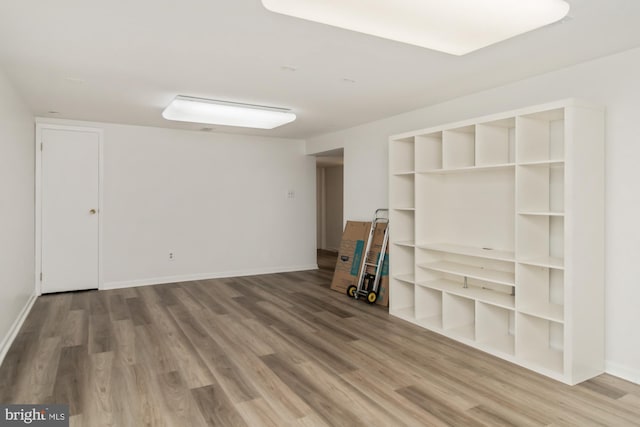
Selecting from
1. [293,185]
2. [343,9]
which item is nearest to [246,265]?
[293,185]

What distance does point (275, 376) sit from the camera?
2.99 m

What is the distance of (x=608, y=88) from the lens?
10.2 feet

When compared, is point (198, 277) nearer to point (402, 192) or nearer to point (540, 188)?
point (402, 192)

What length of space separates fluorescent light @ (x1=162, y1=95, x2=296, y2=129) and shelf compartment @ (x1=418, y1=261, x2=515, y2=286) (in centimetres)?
243

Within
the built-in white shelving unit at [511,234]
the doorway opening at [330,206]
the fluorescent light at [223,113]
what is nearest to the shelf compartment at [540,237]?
the built-in white shelving unit at [511,234]

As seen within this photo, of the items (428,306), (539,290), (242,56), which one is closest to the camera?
(242,56)

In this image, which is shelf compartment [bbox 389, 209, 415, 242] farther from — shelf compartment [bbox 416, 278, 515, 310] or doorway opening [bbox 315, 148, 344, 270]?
doorway opening [bbox 315, 148, 344, 270]

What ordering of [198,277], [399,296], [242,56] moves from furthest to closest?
[198,277] → [399,296] → [242,56]

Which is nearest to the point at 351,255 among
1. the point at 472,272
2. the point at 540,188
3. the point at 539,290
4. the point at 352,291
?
the point at 352,291

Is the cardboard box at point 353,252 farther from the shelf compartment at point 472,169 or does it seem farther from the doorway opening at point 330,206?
the doorway opening at point 330,206

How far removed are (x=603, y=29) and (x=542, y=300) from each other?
2.03m

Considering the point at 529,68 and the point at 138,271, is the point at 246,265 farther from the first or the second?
the point at 529,68

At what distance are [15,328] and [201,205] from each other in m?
3.06

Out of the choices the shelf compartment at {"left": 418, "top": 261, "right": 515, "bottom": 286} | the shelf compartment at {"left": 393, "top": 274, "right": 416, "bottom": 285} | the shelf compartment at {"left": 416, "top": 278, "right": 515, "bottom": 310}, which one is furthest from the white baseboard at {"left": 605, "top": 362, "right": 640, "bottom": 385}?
the shelf compartment at {"left": 393, "top": 274, "right": 416, "bottom": 285}
